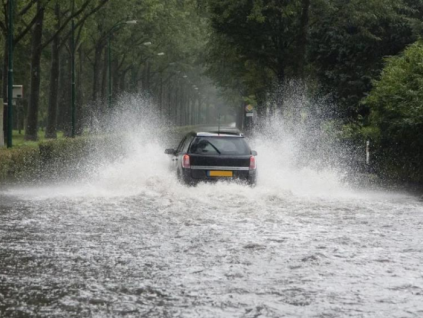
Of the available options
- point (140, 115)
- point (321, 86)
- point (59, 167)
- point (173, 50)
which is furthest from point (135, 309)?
point (140, 115)

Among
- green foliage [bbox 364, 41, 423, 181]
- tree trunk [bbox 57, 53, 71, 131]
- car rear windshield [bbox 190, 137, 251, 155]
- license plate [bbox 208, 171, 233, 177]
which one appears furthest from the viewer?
tree trunk [bbox 57, 53, 71, 131]

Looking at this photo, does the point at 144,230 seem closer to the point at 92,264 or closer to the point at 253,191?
the point at 92,264

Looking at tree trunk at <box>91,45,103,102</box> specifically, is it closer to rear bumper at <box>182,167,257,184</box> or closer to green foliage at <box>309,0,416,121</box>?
green foliage at <box>309,0,416,121</box>

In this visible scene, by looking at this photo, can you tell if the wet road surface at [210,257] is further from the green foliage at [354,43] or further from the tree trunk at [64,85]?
the tree trunk at [64,85]

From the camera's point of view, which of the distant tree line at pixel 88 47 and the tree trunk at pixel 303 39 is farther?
the tree trunk at pixel 303 39

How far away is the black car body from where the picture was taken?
1750 centimetres

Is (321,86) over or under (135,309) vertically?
over

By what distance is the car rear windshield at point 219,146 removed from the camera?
→ 17766 mm

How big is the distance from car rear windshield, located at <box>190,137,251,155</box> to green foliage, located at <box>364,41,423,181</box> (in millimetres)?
5249

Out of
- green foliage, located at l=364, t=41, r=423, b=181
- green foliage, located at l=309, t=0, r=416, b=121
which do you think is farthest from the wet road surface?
green foliage, located at l=309, t=0, r=416, b=121

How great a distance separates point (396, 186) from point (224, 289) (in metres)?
14.5

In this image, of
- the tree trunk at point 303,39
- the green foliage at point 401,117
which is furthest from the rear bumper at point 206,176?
the tree trunk at point 303,39

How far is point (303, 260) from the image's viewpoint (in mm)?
9461

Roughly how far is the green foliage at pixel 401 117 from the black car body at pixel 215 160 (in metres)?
5.36
